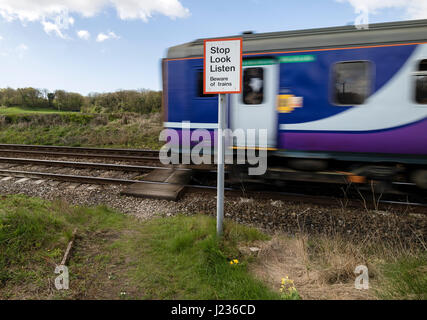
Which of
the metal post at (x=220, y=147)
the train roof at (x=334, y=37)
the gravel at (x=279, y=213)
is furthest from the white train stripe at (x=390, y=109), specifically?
the metal post at (x=220, y=147)

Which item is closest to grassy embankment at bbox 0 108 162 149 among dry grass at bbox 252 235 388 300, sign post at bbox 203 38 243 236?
sign post at bbox 203 38 243 236

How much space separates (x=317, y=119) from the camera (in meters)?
5.55

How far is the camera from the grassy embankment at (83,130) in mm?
14828

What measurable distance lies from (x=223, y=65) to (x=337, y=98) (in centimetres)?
307

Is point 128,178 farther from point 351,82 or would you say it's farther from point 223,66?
point 351,82

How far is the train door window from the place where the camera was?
4.87 m

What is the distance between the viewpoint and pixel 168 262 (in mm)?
3484

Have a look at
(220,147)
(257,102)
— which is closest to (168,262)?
(220,147)

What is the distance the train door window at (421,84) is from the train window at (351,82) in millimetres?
793

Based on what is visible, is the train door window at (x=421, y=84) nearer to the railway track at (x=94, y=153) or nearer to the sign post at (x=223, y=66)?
the sign post at (x=223, y=66)

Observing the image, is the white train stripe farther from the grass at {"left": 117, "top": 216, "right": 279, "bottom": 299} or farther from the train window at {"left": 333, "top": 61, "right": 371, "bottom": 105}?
the grass at {"left": 117, "top": 216, "right": 279, "bottom": 299}

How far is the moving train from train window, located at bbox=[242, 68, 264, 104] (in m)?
0.02
